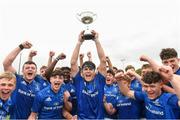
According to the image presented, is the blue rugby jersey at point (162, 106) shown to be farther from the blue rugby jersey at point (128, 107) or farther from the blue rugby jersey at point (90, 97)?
the blue rugby jersey at point (90, 97)

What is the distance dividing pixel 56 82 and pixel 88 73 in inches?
27.7

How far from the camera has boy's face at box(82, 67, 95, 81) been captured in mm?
7086

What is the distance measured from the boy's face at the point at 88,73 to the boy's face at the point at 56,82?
0.49m

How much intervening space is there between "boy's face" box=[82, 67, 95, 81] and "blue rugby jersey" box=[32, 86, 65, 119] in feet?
2.33

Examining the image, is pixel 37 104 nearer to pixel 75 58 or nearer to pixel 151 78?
pixel 75 58

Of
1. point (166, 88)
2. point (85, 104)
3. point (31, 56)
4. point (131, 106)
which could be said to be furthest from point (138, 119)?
point (31, 56)

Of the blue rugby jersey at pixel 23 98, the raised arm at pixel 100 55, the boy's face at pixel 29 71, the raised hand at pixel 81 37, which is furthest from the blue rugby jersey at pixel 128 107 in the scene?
the boy's face at pixel 29 71

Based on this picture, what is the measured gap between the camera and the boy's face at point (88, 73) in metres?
7.09

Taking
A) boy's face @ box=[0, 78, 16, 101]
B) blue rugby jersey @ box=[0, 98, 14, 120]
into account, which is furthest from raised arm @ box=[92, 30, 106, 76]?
boy's face @ box=[0, 78, 16, 101]

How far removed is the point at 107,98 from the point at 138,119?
1.41 m

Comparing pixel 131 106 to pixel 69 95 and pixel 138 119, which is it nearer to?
pixel 138 119

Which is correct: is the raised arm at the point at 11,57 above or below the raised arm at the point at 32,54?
below

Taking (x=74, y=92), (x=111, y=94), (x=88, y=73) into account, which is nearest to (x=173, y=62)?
(x=88, y=73)

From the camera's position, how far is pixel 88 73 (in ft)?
23.4
